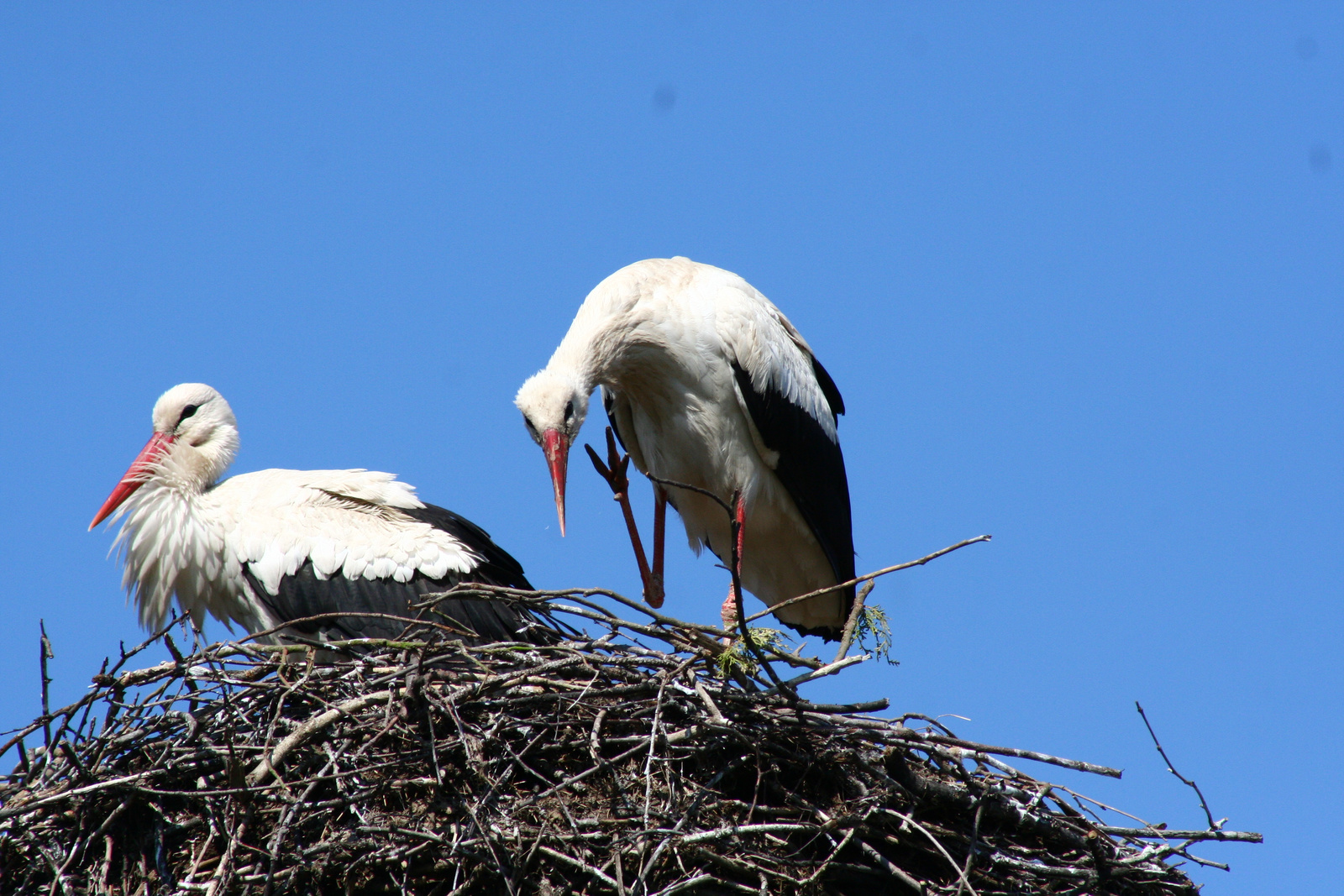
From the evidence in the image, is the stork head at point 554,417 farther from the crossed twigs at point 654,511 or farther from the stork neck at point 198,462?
the stork neck at point 198,462

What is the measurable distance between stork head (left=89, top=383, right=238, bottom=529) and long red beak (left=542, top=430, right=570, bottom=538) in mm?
1645

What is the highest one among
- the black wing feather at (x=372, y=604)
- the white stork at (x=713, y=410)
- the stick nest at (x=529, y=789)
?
the white stork at (x=713, y=410)

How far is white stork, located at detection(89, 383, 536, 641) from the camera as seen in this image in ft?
17.4

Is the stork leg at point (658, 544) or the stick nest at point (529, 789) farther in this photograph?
the stork leg at point (658, 544)

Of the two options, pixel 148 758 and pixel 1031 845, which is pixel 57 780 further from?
pixel 1031 845

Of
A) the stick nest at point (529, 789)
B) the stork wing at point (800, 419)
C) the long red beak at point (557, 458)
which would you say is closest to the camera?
the stick nest at point (529, 789)

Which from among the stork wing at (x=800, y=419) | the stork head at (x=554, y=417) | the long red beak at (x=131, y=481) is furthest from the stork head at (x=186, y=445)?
the stork wing at (x=800, y=419)

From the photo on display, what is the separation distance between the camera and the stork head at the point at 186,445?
5676 millimetres

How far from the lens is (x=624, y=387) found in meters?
5.89

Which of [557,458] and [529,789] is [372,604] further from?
[529,789]

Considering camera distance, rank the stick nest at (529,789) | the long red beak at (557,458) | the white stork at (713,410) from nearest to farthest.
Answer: the stick nest at (529,789) < the long red beak at (557,458) < the white stork at (713,410)

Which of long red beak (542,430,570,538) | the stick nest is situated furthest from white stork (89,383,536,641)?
the stick nest

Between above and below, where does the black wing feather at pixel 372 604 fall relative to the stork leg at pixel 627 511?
below

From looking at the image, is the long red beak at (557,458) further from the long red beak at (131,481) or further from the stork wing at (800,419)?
the long red beak at (131,481)
